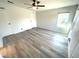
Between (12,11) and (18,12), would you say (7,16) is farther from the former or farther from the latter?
(18,12)

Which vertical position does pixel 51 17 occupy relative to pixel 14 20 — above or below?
above

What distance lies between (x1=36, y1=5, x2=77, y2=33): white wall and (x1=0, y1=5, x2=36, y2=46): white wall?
115 centimetres

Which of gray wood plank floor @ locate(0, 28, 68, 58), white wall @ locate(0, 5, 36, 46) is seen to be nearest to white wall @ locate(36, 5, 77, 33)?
white wall @ locate(0, 5, 36, 46)

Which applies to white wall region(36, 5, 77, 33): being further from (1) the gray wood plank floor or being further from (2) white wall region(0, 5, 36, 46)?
(1) the gray wood plank floor

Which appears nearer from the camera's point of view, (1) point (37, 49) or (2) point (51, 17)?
(1) point (37, 49)

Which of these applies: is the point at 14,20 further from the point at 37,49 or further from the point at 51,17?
the point at 37,49

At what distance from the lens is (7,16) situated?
7.29 m

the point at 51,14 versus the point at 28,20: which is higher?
the point at 51,14

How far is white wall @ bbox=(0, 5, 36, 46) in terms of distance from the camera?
23.2 ft

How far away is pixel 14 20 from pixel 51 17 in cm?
371

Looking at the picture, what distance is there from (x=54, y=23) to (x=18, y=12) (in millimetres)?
3878

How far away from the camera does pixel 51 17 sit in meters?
8.03

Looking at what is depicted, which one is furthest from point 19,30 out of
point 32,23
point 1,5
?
point 1,5

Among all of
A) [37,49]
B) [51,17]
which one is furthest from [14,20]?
[37,49]
